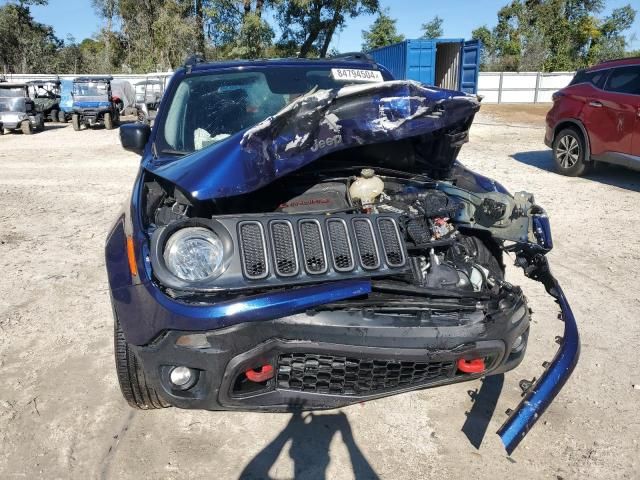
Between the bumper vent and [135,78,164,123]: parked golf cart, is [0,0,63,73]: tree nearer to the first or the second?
[135,78,164,123]: parked golf cart

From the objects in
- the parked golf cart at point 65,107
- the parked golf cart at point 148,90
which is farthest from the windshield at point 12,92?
the parked golf cart at point 148,90

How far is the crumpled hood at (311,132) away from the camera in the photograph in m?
2.20

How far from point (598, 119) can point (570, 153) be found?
826 mm

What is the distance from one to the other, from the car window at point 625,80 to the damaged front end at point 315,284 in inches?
241

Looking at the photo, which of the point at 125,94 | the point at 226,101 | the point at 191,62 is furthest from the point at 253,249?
the point at 125,94

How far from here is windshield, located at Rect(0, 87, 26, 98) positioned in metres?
17.2

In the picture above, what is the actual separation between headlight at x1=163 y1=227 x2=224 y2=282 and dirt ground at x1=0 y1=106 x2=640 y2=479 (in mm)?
997

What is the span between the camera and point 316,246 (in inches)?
83.7

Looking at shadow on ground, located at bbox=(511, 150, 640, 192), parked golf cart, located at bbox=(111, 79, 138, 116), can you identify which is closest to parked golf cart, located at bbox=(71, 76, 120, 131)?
parked golf cart, located at bbox=(111, 79, 138, 116)

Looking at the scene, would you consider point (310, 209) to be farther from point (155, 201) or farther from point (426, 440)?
point (426, 440)

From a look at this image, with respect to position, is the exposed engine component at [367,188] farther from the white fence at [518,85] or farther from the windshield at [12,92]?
the white fence at [518,85]

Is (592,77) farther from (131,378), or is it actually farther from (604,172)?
(131,378)

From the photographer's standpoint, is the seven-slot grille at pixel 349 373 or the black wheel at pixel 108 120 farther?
the black wheel at pixel 108 120

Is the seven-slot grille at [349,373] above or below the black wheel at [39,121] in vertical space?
above
